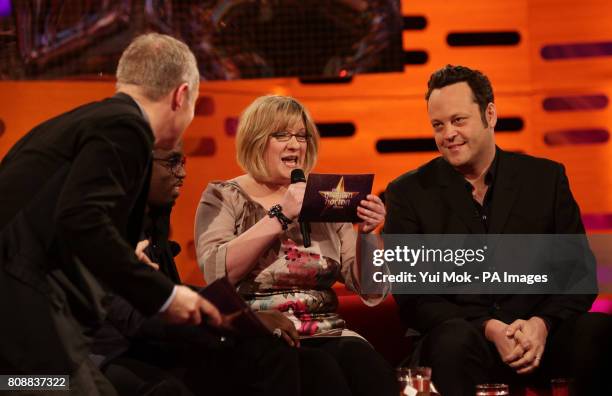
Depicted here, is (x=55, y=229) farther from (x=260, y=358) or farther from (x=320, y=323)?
(x=320, y=323)

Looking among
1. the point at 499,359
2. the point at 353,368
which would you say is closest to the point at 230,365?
the point at 353,368

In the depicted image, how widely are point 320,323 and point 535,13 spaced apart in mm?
2696

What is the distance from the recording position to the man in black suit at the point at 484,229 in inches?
106

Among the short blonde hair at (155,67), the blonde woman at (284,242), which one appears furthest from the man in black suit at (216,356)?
the short blonde hair at (155,67)

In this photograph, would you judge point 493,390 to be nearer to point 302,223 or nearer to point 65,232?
point 302,223

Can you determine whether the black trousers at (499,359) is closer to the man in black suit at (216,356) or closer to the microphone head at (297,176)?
the man in black suit at (216,356)

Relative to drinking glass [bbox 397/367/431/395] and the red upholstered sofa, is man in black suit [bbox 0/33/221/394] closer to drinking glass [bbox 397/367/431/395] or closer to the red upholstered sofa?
drinking glass [bbox 397/367/431/395]

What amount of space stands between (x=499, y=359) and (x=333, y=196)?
31.3 inches

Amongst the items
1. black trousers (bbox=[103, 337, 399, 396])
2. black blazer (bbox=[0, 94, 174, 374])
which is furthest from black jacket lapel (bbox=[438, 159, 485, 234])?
black blazer (bbox=[0, 94, 174, 374])

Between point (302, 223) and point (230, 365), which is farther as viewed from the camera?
point (302, 223)

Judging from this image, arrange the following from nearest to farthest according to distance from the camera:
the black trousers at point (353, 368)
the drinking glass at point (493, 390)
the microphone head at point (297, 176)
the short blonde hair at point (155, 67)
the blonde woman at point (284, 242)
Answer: the short blonde hair at point (155, 67) → the drinking glass at point (493, 390) → the black trousers at point (353, 368) → the blonde woman at point (284, 242) → the microphone head at point (297, 176)

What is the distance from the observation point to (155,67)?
2014mm

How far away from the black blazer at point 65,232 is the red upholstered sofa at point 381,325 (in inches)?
53.7

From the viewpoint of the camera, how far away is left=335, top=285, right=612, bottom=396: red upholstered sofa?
10.3ft
